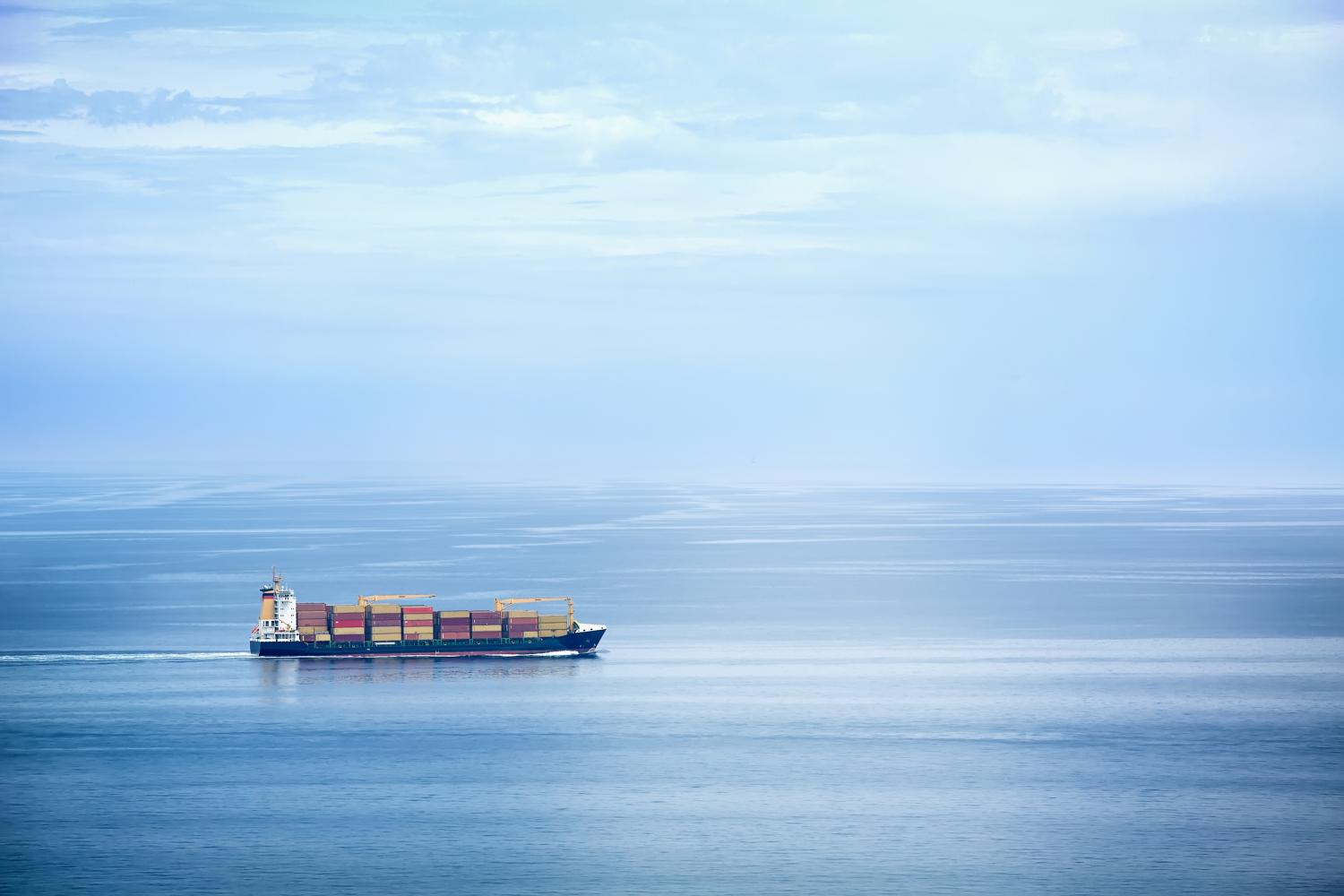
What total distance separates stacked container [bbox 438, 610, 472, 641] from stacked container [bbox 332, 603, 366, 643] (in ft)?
11.5

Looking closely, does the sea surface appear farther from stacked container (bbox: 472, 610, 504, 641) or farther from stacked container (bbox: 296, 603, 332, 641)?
stacked container (bbox: 296, 603, 332, 641)

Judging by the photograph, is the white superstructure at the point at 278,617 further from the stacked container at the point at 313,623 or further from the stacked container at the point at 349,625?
the stacked container at the point at 349,625

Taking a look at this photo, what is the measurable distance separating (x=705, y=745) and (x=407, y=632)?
22.8 m

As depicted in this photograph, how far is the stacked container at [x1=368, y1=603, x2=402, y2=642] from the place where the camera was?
68375 millimetres

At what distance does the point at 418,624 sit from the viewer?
68.8 meters

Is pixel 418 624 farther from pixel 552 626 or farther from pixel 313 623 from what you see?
pixel 552 626

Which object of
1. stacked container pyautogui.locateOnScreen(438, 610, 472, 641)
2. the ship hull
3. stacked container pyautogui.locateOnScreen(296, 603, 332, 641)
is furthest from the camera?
stacked container pyautogui.locateOnScreen(438, 610, 472, 641)

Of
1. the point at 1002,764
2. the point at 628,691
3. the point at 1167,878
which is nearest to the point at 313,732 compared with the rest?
the point at 628,691

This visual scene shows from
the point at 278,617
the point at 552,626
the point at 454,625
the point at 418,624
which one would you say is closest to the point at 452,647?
the point at 454,625

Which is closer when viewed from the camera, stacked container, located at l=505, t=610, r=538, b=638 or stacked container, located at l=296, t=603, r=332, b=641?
stacked container, located at l=296, t=603, r=332, b=641

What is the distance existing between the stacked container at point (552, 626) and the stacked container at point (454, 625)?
319 centimetres

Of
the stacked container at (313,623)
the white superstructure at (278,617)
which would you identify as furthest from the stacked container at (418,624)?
the white superstructure at (278,617)

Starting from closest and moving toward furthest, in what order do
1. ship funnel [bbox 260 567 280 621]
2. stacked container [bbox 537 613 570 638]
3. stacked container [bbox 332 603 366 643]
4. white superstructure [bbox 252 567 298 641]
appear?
1. white superstructure [bbox 252 567 298 641]
2. ship funnel [bbox 260 567 280 621]
3. stacked container [bbox 332 603 366 643]
4. stacked container [bbox 537 613 570 638]

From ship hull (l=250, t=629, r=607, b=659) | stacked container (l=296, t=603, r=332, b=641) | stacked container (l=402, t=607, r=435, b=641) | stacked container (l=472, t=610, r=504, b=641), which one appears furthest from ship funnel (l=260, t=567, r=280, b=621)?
stacked container (l=472, t=610, r=504, b=641)
